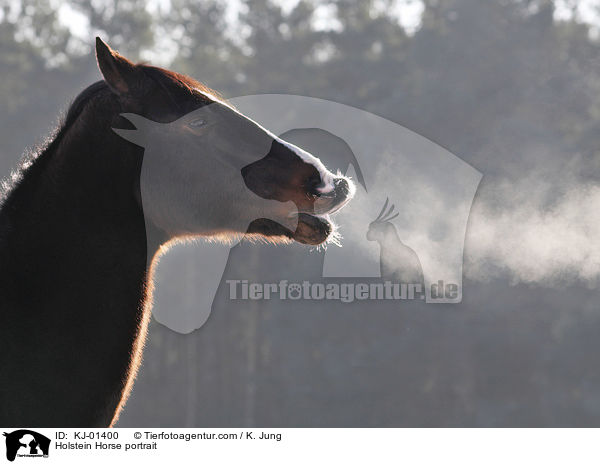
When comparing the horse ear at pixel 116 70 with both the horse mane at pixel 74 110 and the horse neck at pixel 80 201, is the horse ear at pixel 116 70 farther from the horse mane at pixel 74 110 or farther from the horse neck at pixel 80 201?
the horse neck at pixel 80 201

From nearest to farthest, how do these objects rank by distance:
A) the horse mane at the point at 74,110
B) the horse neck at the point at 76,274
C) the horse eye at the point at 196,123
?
the horse neck at the point at 76,274 → the horse mane at the point at 74,110 → the horse eye at the point at 196,123

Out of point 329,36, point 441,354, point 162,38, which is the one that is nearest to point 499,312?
point 441,354

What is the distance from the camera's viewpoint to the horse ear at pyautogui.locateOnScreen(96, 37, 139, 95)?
10.8ft

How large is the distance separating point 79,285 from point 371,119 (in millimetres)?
26849

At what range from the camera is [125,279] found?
11.0 ft

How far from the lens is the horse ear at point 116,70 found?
10.8ft

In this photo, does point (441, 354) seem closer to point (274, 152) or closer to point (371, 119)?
point (371, 119)
